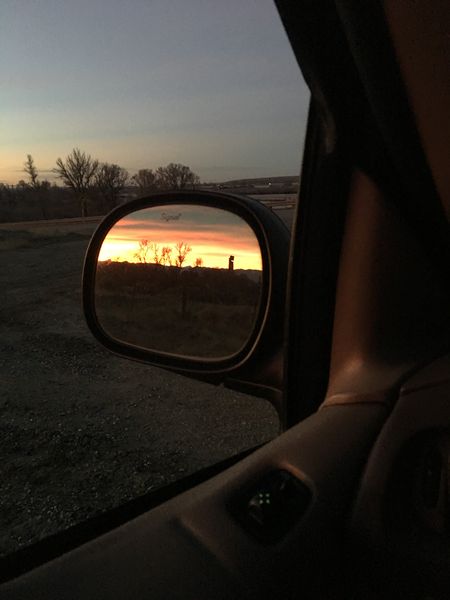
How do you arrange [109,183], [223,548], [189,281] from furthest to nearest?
[109,183] < [189,281] < [223,548]

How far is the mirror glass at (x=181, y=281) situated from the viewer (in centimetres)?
205

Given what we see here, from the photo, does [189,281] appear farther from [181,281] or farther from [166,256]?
[166,256]

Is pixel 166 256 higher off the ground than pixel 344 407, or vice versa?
pixel 166 256

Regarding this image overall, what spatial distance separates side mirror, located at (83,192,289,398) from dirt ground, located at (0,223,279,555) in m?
1.72

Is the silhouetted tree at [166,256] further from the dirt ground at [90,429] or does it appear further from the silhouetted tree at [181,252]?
the dirt ground at [90,429]

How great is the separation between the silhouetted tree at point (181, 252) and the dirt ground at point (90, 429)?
6.76 feet

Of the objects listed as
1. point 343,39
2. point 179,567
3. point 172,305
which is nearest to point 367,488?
point 179,567

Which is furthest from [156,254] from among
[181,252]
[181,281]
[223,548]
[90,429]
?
[90,429]

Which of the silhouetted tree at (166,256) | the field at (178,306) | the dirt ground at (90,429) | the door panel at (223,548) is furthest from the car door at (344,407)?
the dirt ground at (90,429)

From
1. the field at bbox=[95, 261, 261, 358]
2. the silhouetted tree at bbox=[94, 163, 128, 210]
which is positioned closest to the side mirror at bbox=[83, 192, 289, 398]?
the field at bbox=[95, 261, 261, 358]

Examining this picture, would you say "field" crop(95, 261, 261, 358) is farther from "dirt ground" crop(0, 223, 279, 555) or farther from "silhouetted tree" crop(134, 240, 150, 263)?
"dirt ground" crop(0, 223, 279, 555)

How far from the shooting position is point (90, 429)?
192 inches

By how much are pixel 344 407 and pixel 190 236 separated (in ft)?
4.07

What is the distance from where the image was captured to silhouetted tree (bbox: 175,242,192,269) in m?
2.40
